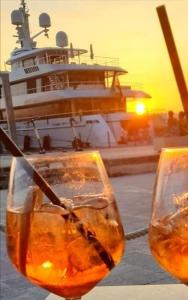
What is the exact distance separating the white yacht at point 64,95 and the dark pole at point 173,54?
17760mm

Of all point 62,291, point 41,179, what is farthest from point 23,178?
point 62,291

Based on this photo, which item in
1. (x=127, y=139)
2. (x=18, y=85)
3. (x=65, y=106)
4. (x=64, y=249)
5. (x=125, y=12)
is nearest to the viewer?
(x=64, y=249)

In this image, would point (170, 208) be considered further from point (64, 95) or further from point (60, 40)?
point (60, 40)

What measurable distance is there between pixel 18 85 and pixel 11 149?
72.6 ft

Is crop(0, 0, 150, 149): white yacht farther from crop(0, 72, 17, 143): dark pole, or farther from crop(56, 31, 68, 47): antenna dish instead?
crop(0, 72, 17, 143): dark pole

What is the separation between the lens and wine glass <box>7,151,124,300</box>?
2.15ft

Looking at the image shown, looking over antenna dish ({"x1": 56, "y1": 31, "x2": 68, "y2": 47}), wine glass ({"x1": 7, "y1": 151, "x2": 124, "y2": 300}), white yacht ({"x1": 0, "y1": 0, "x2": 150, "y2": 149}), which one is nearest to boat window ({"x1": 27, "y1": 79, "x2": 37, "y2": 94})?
white yacht ({"x1": 0, "y1": 0, "x2": 150, "y2": 149})

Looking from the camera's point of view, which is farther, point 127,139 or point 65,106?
point 65,106

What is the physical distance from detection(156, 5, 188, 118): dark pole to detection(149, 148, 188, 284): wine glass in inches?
2.6

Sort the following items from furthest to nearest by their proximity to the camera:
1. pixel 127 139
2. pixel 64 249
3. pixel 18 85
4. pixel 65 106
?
pixel 18 85, pixel 65 106, pixel 127 139, pixel 64 249

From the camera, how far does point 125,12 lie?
4.82 feet

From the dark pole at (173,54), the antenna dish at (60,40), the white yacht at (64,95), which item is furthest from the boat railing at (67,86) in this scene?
the dark pole at (173,54)

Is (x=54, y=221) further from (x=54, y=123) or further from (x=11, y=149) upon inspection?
(x=54, y=123)

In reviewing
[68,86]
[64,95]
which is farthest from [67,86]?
[64,95]
